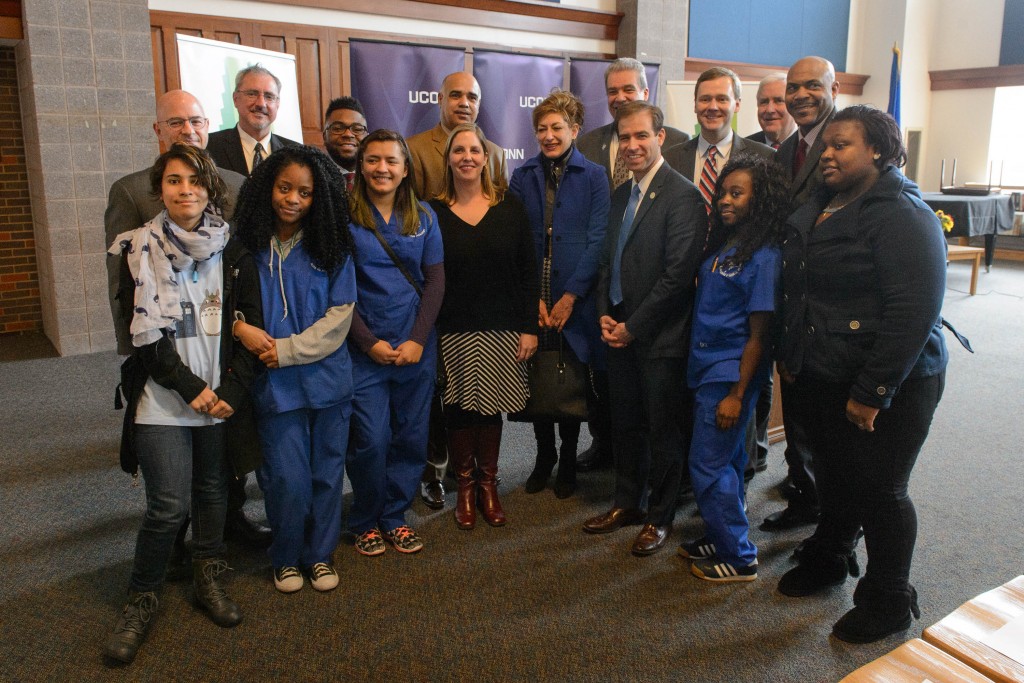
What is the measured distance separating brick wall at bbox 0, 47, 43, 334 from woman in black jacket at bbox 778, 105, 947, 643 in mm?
5569

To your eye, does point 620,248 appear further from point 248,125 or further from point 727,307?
point 248,125

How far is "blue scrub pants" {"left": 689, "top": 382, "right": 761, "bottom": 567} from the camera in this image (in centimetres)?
234

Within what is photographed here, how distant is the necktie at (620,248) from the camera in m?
2.60

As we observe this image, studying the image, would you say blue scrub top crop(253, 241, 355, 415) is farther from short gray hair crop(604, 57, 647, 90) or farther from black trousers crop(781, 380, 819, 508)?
short gray hair crop(604, 57, 647, 90)

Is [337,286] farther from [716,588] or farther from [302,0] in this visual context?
[302,0]

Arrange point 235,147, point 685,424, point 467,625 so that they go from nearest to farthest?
point 467,625 → point 685,424 → point 235,147

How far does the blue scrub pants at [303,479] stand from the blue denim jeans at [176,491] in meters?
0.14

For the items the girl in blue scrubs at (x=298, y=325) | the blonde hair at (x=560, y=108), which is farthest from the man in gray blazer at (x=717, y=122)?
the girl in blue scrubs at (x=298, y=325)

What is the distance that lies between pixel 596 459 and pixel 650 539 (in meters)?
0.78

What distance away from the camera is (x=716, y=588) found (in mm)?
2406

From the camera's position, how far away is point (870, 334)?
6.45ft

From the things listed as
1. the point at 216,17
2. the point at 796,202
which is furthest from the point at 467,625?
the point at 216,17

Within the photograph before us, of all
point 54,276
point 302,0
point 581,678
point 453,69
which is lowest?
point 581,678

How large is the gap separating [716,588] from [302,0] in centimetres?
512
